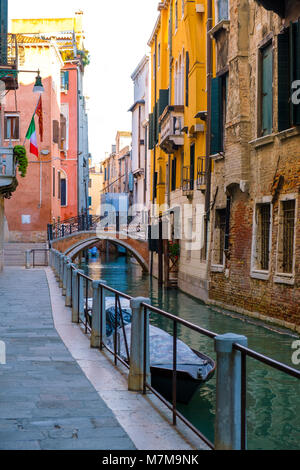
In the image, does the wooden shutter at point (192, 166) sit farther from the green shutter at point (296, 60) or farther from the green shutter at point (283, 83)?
the green shutter at point (296, 60)

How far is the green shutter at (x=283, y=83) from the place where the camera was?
15.4 metres

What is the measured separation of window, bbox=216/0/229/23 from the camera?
20789 mm

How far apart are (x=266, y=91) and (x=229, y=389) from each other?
13974 mm

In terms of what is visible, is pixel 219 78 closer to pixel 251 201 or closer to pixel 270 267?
pixel 251 201

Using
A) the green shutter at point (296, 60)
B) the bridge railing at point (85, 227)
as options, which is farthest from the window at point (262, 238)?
the bridge railing at point (85, 227)

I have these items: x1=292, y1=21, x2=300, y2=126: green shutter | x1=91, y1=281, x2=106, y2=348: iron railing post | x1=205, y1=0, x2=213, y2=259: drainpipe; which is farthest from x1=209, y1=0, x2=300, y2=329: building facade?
x1=91, y1=281, x2=106, y2=348: iron railing post

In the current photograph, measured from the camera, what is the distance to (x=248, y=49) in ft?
60.0

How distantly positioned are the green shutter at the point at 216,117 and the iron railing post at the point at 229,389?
17.1 m

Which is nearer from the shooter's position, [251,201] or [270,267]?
[270,267]

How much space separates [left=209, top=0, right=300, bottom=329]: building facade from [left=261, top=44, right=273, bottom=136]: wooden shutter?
2 cm

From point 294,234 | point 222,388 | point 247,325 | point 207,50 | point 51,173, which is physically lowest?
point 247,325
